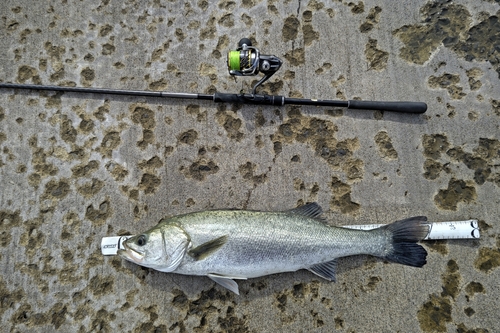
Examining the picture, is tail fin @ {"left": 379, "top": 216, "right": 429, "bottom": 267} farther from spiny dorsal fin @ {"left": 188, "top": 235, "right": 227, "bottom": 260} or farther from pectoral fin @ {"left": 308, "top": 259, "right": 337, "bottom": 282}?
spiny dorsal fin @ {"left": 188, "top": 235, "right": 227, "bottom": 260}

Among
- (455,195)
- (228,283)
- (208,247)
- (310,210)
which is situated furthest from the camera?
(455,195)

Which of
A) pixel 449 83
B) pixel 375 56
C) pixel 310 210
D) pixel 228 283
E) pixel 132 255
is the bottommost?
pixel 228 283

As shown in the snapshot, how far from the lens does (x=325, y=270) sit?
2.73 meters

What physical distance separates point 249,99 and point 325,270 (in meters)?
1.67

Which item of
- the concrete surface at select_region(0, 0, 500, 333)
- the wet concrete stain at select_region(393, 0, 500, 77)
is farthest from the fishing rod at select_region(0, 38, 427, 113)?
the wet concrete stain at select_region(393, 0, 500, 77)

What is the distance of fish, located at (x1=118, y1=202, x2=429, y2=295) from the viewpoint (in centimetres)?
256

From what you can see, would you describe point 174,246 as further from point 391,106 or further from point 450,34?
point 450,34

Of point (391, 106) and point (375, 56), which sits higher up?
point (375, 56)

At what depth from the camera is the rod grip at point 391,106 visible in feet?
10.0

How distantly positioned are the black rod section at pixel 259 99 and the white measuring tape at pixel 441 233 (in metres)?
1.08

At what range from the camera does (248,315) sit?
2.77 metres

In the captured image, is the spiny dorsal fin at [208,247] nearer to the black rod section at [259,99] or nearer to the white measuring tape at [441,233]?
the white measuring tape at [441,233]

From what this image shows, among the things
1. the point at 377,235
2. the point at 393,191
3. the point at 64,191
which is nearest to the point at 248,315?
the point at 377,235

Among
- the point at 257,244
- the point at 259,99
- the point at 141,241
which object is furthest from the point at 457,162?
the point at 141,241
